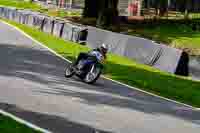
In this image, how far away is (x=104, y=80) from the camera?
2250 centimetres

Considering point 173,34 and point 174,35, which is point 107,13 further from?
point 174,35

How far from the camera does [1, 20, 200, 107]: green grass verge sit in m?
21.8

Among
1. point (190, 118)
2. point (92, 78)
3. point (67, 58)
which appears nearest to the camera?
point (190, 118)

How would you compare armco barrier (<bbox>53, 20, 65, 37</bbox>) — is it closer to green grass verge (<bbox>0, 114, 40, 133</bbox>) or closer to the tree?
the tree

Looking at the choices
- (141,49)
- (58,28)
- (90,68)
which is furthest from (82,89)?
(58,28)

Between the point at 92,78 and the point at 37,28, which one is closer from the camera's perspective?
the point at 92,78

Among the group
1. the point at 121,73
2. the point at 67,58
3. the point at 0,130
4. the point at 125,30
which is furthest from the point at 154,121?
the point at 125,30

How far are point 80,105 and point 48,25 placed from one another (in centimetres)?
2629

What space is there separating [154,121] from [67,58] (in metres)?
13.1

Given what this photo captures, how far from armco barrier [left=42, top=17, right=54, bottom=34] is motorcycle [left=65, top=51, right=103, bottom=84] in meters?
20.2

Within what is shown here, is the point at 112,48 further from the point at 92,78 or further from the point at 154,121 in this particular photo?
the point at 154,121

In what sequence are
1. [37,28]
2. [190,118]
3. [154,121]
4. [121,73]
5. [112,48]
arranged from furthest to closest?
[37,28] < [112,48] < [121,73] < [190,118] < [154,121]

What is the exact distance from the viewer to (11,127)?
11953 millimetres

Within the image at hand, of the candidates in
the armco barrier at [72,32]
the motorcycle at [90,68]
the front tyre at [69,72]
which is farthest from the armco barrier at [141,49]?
the motorcycle at [90,68]
